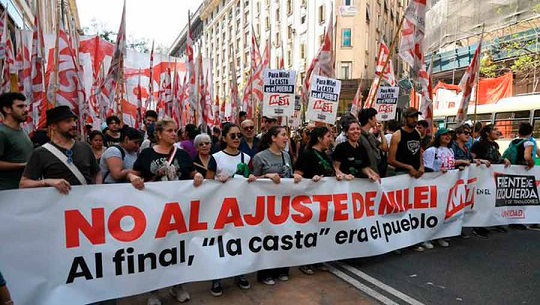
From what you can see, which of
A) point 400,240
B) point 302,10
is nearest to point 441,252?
point 400,240

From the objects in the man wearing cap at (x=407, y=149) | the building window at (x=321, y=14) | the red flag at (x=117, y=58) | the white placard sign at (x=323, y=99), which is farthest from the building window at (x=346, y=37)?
the man wearing cap at (x=407, y=149)

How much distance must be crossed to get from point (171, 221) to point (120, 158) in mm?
911

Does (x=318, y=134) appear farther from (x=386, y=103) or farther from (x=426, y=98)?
(x=386, y=103)

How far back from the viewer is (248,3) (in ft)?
164

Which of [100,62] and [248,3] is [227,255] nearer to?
[100,62]

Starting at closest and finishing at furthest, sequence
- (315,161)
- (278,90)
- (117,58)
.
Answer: (315,161) → (117,58) → (278,90)

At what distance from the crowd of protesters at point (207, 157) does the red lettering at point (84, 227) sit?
0.24 metres

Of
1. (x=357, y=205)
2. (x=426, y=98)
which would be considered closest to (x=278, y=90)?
(x=426, y=98)

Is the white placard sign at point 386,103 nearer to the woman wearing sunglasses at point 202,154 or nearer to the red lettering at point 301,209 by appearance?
the red lettering at point 301,209

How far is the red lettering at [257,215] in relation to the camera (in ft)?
13.1

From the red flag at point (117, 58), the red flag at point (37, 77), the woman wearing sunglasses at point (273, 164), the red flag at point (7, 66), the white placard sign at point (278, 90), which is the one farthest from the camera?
the red flag at point (7, 66)

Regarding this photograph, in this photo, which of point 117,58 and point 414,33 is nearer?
point 117,58

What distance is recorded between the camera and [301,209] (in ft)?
14.0

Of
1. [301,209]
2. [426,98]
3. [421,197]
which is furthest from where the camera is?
[426,98]
